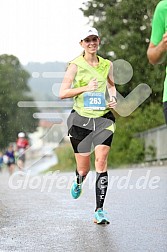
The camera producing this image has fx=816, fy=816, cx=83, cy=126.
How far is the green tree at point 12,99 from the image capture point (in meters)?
61.6

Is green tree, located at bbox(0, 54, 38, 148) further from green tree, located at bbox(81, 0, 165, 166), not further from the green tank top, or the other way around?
the green tank top

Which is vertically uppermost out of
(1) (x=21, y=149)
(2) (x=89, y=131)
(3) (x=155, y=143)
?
(2) (x=89, y=131)

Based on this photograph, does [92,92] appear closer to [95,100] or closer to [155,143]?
[95,100]

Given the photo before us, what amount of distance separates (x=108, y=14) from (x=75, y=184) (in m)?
25.9

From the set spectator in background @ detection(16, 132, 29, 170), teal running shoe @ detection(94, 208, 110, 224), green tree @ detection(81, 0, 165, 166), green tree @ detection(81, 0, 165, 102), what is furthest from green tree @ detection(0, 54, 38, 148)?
teal running shoe @ detection(94, 208, 110, 224)

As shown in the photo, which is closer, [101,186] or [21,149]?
[101,186]

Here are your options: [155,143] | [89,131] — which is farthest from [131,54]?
[89,131]

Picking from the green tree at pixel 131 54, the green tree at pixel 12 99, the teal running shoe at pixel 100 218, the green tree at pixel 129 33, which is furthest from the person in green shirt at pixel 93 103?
the green tree at pixel 12 99

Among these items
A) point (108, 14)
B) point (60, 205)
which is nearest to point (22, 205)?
point (60, 205)

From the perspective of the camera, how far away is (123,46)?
32844 mm

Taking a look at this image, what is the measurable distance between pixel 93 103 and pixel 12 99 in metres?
60.0

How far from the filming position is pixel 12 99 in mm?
66938

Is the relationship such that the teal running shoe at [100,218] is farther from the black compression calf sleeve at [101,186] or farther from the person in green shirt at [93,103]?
the black compression calf sleeve at [101,186]

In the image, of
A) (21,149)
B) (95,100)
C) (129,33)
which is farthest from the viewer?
(129,33)
